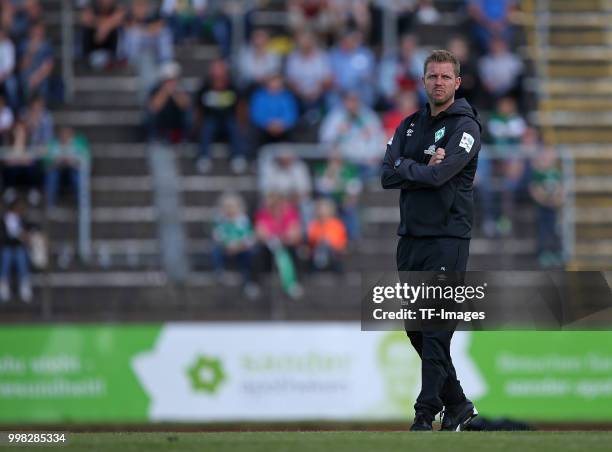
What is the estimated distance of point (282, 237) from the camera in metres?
17.9

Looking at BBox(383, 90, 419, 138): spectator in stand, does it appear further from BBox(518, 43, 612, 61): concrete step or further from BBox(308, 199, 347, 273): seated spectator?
BBox(518, 43, 612, 61): concrete step

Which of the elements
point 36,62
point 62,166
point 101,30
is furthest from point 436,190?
point 101,30

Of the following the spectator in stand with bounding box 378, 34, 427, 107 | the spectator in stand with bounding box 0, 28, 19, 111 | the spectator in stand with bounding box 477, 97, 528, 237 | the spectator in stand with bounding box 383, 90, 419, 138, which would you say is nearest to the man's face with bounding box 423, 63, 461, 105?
the spectator in stand with bounding box 477, 97, 528, 237

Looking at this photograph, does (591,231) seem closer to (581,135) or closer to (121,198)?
(581,135)

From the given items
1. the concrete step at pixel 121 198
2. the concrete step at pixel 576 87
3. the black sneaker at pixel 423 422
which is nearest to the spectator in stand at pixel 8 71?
the concrete step at pixel 121 198

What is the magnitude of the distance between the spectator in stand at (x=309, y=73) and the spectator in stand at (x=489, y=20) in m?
2.50

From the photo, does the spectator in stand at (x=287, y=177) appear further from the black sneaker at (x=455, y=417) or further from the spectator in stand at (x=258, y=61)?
the black sneaker at (x=455, y=417)

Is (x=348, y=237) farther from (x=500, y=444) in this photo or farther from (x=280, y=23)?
(x=500, y=444)

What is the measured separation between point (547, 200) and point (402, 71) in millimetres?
3416

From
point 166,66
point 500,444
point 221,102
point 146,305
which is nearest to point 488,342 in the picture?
point 146,305

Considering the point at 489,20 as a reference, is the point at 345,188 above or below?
below

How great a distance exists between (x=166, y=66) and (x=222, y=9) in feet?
4.74

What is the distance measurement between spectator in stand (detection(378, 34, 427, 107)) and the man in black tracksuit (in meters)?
11.0

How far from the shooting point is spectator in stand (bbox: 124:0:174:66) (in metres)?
21.4
